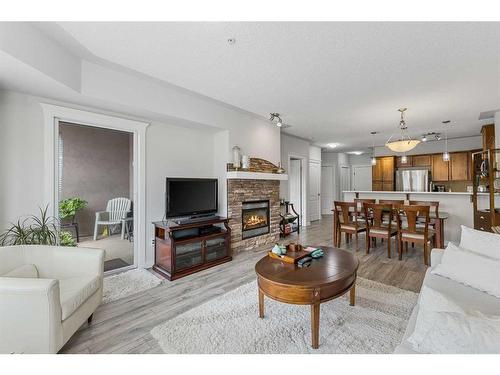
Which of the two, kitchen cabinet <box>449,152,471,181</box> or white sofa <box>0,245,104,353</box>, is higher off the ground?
kitchen cabinet <box>449,152,471,181</box>

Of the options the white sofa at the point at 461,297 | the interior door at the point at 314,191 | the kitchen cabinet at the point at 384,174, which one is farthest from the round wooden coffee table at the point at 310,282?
the kitchen cabinet at the point at 384,174

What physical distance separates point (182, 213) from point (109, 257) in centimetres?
148

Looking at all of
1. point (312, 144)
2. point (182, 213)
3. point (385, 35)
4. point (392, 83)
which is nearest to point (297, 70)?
point (385, 35)

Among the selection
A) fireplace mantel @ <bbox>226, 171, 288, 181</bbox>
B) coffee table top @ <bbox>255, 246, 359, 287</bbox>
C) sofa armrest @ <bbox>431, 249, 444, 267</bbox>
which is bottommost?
coffee table top @ <bbox>255, 246, 359, 287</bbox>

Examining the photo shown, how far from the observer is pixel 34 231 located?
2.40 metres

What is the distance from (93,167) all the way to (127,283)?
9.28ft

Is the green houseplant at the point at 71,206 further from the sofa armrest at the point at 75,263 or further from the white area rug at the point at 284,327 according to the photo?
the white area rug at the point at 284,327

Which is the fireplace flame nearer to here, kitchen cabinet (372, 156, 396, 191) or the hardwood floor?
the hardwood floor

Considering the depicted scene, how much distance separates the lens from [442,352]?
98 centimetres

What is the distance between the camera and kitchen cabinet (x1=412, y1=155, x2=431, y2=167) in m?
7.07

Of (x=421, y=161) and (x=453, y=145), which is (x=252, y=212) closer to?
(x=421, y=161)

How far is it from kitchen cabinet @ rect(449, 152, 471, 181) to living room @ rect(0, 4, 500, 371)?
8.07ft

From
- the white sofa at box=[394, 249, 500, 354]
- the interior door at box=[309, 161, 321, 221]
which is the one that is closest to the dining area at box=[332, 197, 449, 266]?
the white sofa at box=[394, 249, 500, 354]

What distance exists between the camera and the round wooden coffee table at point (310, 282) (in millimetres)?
1749
